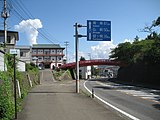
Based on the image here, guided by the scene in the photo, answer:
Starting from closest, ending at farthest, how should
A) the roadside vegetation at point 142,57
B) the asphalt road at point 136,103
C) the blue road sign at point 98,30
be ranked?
1. the asphalt road at point 136,103
2. the blue road sign at point 98,30
3. the roadside vegetation at point 142,57

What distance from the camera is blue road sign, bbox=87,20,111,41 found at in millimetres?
25288

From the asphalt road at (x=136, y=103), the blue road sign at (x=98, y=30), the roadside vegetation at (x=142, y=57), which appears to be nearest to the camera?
the asphalt road at (x=136, y=103)

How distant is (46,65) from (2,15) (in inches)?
2941

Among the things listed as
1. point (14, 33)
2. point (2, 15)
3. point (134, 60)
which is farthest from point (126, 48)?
point (2, 15)

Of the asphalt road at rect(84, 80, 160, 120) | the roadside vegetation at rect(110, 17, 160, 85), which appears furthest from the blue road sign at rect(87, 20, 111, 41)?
the roadside vegetation at rect(110, 17, 160, 85)

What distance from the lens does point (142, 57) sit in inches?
1959

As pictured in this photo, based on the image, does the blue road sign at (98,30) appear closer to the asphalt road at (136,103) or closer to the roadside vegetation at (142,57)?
the asphalt road at (136,103)

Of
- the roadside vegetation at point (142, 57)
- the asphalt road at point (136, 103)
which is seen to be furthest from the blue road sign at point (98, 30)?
the roadside vegetation at point (142, 57)

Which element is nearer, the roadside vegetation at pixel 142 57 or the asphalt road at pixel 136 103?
the asphalt road at pixel 136 103

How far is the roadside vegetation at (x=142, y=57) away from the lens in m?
38.5

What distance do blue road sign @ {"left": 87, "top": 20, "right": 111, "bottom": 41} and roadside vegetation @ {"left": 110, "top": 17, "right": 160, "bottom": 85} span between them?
34.9 feet

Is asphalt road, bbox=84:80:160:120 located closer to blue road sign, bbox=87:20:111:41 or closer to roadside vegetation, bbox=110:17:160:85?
blue road sign, bbox=87:20:111:41

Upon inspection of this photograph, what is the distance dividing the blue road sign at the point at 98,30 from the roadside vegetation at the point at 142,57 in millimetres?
10642

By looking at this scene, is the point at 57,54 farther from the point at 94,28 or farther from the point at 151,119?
the point at 151,119
